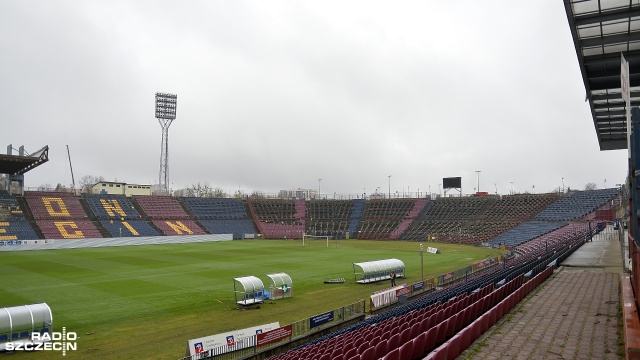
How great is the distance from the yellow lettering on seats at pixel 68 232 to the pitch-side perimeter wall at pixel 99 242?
241 inches

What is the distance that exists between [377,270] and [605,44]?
26.4 meters

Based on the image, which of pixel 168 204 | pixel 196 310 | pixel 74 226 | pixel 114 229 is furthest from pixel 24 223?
pixel 196 310

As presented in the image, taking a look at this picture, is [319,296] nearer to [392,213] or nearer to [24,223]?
[24,223]

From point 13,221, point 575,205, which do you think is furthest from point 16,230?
point 575,205

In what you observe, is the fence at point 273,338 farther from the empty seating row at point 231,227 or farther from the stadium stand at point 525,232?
the empty seating row at point 231,227

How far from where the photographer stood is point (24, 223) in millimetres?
80938

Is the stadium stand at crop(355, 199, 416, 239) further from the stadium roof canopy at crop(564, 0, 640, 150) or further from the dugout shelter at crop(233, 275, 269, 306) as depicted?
the stadium roof canopy at crop(564, 0, 640, 150)

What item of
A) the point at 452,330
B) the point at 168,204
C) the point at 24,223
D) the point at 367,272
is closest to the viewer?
the point at 452,330

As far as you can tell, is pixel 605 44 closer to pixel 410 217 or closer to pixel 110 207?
pixel 410 217

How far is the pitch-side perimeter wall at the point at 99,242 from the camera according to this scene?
6825cm

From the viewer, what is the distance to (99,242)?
7750cm

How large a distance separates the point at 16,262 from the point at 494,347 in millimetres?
57389

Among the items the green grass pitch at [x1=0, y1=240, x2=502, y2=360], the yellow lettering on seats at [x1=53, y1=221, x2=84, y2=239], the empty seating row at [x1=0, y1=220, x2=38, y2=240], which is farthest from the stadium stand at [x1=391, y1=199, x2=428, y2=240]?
the empty seating row at [x1=0, y1=220, x2=38, y2=240]

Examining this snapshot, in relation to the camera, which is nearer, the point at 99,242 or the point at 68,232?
the point at 99,242
